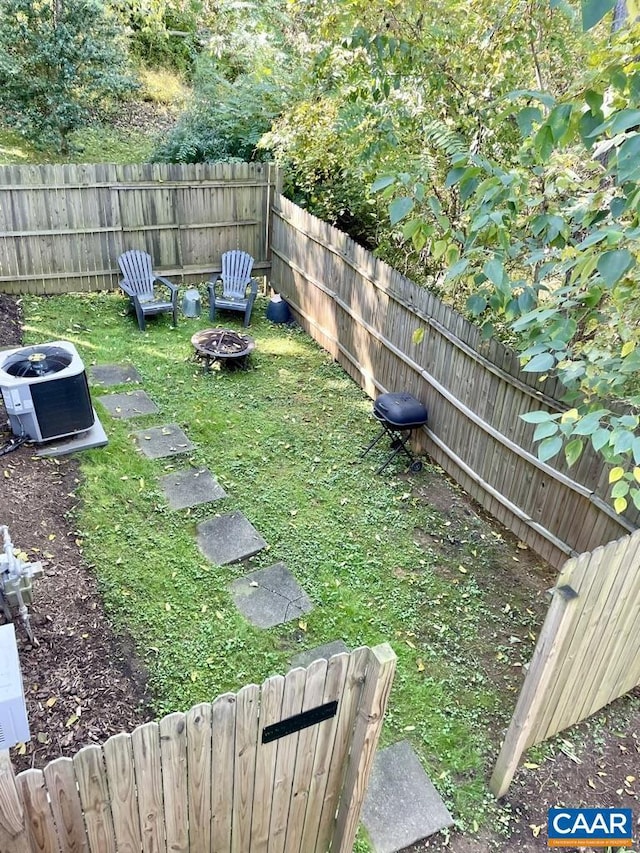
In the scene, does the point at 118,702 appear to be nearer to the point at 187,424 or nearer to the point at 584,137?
the point at 187,424

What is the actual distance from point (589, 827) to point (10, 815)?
2745mm

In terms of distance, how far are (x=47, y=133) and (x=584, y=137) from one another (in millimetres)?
10910

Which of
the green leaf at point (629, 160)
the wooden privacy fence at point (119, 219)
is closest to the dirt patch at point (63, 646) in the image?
the green leaf at point (629, 160)

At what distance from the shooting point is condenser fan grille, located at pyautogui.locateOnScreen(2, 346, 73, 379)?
5223 millimetres

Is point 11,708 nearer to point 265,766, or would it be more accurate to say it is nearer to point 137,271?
point 265,766

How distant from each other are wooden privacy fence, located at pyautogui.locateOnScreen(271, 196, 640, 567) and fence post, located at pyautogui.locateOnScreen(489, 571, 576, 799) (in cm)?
143

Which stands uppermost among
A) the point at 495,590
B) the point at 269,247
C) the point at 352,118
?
the point at 352,118

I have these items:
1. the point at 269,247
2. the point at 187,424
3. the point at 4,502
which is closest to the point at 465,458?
the point at 187,424

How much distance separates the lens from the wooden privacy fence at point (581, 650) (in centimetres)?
275

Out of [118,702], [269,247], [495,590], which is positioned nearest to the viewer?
[118,702]

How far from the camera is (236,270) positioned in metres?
8.89

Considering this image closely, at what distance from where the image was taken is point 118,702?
3473mm

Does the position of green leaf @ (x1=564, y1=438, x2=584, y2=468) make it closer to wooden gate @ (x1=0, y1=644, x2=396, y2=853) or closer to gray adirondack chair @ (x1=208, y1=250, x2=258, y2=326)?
wooden gate @ (x1=0, y1=644, x2=396, y2=853)

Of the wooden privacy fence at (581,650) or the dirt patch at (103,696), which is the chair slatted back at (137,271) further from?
the wooden privacy fence at (581,650)
